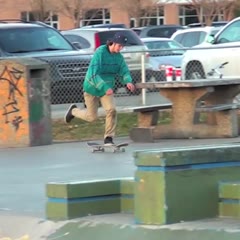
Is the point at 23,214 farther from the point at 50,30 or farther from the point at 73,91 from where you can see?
the point at 50,30

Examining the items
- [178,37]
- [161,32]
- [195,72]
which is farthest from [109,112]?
[161,32]

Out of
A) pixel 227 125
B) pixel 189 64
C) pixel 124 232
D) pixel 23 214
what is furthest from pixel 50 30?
pixel 124 232

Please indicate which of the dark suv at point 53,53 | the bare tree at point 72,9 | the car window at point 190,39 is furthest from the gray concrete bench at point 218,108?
the bare tree at point 72,9

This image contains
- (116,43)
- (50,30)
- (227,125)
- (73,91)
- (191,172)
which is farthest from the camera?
(50,30)

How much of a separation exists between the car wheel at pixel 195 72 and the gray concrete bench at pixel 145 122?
496cm

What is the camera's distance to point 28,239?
906 centimetres

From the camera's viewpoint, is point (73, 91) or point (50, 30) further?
point (50, 30)

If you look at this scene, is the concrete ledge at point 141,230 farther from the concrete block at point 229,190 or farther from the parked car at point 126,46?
the parked car at point 126,46

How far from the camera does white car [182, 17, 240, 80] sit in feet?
65.6

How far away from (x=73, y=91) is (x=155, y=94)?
188cm

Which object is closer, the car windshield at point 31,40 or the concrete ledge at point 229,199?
the concrete ledge at point 229,199

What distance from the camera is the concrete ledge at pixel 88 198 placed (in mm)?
8914

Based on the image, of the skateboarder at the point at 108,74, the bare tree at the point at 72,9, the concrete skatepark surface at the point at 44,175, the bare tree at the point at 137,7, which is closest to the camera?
the concrete skatepark surface at the point at 44,175

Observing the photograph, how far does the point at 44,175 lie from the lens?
39.7ft
